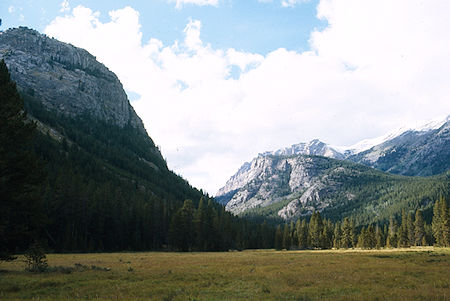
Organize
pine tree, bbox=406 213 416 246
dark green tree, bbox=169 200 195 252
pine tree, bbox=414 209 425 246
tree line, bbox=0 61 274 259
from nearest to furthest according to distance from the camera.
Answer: tree line, bbox=0 61 274 259 → dark green tree, bbox=169 200 195 252 → pine tree, bbox=414 209 425 246 → pine tree, bbox=406 213 416 246

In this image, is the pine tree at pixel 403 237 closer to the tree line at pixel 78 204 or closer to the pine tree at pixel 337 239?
the pine tree at pixel 337 239

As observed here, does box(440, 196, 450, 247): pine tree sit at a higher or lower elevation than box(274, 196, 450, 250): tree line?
higher

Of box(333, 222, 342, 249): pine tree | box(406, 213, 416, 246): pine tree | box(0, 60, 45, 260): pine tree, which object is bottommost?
box(333, 222, 342, 249): pine tree

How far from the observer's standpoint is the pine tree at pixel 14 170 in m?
21.7

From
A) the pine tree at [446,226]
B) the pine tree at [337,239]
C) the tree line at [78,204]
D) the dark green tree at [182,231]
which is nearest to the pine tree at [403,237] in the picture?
the pine tree at [337,239]

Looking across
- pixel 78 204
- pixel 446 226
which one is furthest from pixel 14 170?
pixel 446 226

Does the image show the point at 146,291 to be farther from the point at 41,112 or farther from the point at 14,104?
the point at 41,112

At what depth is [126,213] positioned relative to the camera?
87188 millimetres

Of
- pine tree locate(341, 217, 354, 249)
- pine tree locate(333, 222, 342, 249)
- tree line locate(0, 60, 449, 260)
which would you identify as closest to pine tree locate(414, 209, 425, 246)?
tree line locate(0, 60, 449, 260)

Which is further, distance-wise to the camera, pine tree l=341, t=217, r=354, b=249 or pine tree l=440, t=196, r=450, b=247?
pine tree l=341, t=217, r=354, b=249

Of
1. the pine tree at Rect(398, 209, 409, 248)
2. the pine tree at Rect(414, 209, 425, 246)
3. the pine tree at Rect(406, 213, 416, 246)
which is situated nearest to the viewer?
the pine tree at Rect(414, 209, 425, 246)

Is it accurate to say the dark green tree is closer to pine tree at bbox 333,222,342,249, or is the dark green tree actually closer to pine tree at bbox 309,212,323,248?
pine tree at bbox 309,212,323,248

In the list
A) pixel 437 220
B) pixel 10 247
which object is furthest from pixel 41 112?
pixel 437 220

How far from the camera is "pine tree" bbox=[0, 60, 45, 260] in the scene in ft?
71.3
